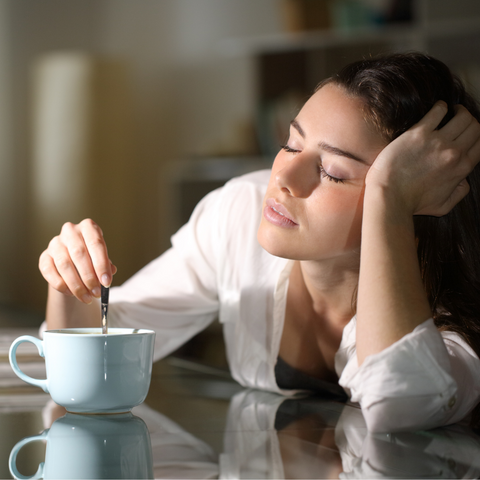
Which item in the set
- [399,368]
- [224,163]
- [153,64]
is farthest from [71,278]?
[153,64]

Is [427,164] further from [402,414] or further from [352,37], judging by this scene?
[352,37]

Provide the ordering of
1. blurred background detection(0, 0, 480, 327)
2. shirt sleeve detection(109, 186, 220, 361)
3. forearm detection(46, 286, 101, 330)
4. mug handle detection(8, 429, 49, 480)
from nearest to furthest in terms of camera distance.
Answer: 1. mug handle detection(8, 429, 49, 480)
2. forearm detection(46, 286, 101, 330)
3. shirt sleeve detection(109, 186, 220, 361)
4. blurred background detection(0, 0, 480, 327)

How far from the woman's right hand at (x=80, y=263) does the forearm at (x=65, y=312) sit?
0.10 meters

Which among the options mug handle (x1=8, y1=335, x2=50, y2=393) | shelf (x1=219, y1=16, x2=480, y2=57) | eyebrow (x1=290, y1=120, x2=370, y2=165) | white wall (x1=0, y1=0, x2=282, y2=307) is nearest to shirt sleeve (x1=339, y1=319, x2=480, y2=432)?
eyebrow (x1=290, y1=120, x2=370, y2=165)

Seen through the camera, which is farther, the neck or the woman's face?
the neck

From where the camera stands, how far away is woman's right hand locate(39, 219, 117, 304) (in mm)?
813

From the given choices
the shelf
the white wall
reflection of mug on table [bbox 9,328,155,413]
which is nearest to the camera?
reflection of mug on table [bbox 9,328,155,413]

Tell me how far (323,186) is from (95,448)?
444 millimetres

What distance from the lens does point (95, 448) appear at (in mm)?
575

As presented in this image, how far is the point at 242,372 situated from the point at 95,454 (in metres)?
0.48

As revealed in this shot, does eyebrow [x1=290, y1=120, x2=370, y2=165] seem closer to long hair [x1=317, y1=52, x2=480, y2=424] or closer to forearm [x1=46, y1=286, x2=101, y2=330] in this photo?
long hair [x1=317, y1=52, x2=480, y2=424]

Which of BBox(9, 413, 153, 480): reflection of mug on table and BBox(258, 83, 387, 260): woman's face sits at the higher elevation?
BBox(258, 83, 387, 260): woman's face

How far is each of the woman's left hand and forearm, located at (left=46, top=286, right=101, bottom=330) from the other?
1.61 ft

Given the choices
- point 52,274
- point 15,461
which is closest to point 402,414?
point 15,461
